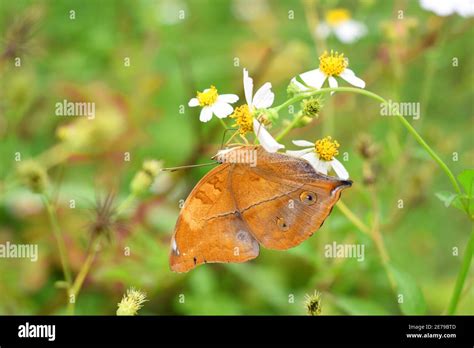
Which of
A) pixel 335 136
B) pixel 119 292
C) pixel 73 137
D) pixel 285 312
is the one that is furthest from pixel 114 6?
pixel 285 312

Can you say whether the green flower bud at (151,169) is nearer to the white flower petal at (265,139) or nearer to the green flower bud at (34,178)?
the green flower bud at (34,178)

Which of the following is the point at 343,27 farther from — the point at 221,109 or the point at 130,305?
the point at 130,305

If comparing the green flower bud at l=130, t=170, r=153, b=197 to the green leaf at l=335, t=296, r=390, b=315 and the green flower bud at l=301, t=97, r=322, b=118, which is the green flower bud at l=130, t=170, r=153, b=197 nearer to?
the green flower bud at l=301, t=97, r=322, b=118

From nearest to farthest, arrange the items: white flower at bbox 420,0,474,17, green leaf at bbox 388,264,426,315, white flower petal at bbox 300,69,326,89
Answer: white flower petal at bbox 300,69,326,89 → green leaf at bbox 388,264,426,315 → white flower at bbox 420,0,474,17

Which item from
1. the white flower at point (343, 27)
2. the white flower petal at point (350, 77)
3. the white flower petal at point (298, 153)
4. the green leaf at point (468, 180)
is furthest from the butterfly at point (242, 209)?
the white flower at point (343, 27)

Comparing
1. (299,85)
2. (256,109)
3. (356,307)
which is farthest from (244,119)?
(356,307)
